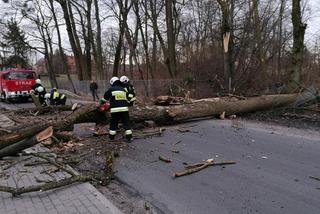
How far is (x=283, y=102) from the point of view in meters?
11.7

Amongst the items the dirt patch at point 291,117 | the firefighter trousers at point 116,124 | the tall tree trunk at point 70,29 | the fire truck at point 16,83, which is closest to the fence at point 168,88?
the tall tree trunk at point 70,29

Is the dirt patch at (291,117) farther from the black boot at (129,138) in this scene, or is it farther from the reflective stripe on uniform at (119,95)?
the reflective stripe on uniform at (119,95)

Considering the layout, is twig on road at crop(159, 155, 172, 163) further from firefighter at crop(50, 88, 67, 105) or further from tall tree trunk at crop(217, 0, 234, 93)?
tall tree trunk at crop(217, 0, 234, 93)

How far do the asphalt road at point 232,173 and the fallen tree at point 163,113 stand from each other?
123 cm

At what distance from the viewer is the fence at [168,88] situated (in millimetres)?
17487

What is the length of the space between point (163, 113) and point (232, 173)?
489 cm

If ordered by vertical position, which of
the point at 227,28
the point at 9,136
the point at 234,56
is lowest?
the point at 9,136

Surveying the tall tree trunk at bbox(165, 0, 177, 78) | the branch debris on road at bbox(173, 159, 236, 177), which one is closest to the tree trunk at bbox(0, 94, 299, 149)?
the branch debris on road at bbox(173, 159, 236, 177)

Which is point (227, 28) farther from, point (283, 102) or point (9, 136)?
point (9, 136)

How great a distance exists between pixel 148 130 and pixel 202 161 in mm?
3759

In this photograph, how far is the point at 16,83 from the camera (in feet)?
85.8

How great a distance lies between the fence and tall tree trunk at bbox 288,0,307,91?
4080mm

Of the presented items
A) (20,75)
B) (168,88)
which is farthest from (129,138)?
(20,75)

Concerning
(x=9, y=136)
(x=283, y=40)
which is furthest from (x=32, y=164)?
(x=283, y=40)
